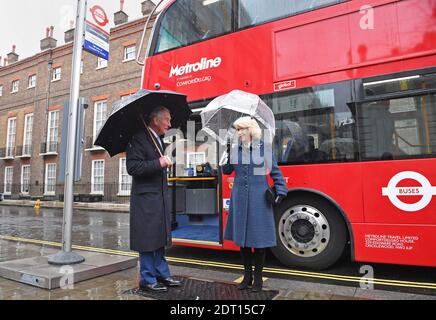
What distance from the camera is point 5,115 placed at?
27.9m

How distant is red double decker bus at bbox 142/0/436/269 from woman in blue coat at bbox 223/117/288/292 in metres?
1.10

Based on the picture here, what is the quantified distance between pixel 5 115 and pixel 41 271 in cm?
2900

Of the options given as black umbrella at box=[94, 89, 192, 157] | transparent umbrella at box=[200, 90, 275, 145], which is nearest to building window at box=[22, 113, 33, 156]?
transparent umbrella at box=[200, 90, 275, 145]

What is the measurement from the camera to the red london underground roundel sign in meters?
5.07

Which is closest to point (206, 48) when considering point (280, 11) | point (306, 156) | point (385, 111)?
point (280, 11)

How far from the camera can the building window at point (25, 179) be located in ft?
82.8

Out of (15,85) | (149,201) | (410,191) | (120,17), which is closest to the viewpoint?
(149,201)

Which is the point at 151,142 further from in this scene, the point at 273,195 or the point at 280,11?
the point at 280,11

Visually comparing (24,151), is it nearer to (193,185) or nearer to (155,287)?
(193,185)

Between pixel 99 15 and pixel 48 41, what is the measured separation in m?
23.8

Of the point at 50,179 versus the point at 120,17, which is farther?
the point at 50,179

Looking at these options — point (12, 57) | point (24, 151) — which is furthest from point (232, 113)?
point (12, 57)

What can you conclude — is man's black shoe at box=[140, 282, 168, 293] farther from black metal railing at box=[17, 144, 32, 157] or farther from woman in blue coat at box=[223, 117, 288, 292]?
black metal railing at box=[17, 144, 32, 157]

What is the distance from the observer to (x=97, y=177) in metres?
21.0
